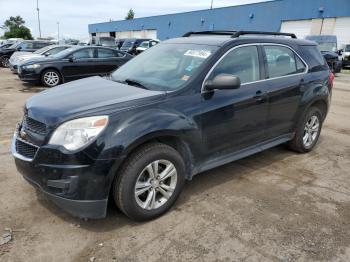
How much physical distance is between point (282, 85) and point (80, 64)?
350 inches

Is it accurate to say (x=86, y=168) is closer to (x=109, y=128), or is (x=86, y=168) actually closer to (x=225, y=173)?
(x=109, y=128)

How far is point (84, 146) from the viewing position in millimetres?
2730

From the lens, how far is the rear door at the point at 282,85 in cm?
425

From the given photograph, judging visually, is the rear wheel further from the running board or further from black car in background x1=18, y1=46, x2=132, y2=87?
the running board

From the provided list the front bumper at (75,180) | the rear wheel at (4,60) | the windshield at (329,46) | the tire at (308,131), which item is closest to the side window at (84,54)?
the tire at (308,131)

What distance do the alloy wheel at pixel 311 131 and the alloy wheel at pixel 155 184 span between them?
2.75 metres

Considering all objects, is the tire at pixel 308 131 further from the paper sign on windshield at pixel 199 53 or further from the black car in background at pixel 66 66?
the black car in background at pixel 66 66

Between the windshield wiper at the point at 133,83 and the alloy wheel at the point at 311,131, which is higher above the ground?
the windshield wiper at the point at 133,83

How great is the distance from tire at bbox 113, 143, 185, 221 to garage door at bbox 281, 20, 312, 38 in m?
30.4

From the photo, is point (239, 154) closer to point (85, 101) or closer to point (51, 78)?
point (85, 101)

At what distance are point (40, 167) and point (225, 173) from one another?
240 cm

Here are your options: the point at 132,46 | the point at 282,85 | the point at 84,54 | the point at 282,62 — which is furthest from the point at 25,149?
the point at 132,46

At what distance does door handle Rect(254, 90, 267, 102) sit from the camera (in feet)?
13.1

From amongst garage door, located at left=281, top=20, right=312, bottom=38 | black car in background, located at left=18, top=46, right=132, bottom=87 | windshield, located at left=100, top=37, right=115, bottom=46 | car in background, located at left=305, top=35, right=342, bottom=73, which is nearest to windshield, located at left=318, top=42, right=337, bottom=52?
car in background, located at left=305, top=35, right=342, bottom=73
